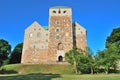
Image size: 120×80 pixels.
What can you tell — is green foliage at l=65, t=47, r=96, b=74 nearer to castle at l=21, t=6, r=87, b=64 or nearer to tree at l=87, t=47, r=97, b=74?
tree at l=87, t=47, r=97, b=74

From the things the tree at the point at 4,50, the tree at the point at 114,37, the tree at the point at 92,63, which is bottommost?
the tree at the point at 92,63

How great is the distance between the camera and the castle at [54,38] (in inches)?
3174

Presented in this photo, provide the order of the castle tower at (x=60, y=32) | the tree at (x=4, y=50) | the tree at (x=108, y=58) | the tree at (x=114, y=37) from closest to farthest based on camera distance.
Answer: the tree at (x=108, y=58) < the tree at (x=4, y=50) < the tree at (x=114, y=37) < the castle tower at (x=60, y=32)

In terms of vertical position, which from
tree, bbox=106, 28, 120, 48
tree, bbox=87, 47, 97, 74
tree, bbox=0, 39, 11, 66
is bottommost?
tree, bbox=87, 47, 97, 74

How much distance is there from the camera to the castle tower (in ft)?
264

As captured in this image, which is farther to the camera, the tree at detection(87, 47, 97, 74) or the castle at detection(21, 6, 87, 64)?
the castle at detection(21, 6, 87, 64)

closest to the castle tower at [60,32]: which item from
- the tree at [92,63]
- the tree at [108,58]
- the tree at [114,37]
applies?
Result: the tree at [114,37]

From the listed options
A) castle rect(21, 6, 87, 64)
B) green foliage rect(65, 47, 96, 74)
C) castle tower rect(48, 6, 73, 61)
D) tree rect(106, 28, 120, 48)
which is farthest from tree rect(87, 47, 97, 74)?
tree rect(106, 28, 120, 48)

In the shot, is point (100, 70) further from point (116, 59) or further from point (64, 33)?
point (64, 33)

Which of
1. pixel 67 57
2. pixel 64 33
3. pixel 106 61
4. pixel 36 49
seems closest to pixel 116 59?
pixel 106 61

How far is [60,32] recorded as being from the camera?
8212 cm

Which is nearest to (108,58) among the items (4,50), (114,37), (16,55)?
(114,37)

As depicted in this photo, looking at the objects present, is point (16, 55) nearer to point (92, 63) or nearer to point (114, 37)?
point (114, 37)

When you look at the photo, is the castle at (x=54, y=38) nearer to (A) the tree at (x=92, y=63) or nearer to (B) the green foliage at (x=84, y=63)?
(B) the green foliage at (x=84, y=63)
